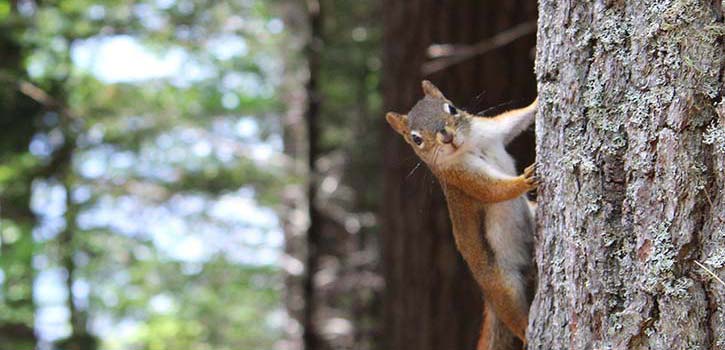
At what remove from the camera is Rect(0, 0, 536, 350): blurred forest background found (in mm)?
4863

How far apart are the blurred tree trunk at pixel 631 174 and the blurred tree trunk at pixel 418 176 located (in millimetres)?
2469

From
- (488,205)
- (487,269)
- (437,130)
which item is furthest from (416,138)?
(487,269)

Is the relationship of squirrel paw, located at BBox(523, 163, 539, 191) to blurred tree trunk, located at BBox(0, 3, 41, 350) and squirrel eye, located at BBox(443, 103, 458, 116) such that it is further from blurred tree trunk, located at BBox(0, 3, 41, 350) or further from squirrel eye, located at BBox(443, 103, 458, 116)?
blurred tree trunk, located at BBox(0, 3, 41, 350)

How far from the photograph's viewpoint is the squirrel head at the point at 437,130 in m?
2.61

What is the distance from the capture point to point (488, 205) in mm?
2518

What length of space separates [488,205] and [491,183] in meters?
0.13

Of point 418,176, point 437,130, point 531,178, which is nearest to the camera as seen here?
point 531,178

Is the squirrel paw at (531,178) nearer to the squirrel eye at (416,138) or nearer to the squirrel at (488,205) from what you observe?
the squirrel at (488,205)

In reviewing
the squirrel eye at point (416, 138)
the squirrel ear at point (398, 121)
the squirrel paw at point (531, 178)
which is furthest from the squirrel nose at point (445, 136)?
the squirrel paw at point (531, 178)

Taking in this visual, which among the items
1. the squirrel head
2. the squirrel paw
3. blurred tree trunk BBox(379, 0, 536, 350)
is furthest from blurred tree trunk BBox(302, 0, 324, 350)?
the squirrel paw

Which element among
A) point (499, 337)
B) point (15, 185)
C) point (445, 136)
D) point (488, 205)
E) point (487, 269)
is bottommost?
point (499, 337)

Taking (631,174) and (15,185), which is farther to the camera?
(15,185)

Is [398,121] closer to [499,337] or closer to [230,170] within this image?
[499,337]

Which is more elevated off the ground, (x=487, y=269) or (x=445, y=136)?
(x=445, y=136)
